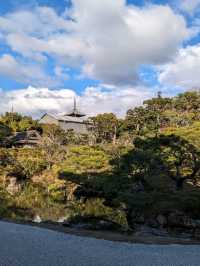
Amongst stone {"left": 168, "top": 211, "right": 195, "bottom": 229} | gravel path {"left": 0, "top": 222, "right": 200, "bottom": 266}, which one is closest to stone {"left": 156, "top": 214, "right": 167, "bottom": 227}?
stone {"left": 168, "top": 211, "right": 195, "bottom": 229}

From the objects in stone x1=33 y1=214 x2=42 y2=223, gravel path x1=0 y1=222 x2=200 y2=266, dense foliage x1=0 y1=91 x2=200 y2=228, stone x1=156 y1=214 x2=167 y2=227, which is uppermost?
dense foliage x1=0 y1=91 x2=200 y2=228

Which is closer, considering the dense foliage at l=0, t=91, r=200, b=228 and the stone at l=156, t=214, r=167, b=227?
the dense foliage at l=0, t=91, r=200, b=228

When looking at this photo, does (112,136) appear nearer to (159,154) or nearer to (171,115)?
(171,115)

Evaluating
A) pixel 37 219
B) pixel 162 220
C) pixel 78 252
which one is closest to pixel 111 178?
pixel 162 220

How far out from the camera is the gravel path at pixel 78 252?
420cm

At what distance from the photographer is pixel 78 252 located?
15.5 feet

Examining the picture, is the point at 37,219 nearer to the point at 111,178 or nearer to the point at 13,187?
the point at 111,178

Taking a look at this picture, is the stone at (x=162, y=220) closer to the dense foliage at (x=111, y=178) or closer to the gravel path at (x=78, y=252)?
the dense foliage at (x=111, y=178)

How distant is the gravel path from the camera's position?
4.20 m

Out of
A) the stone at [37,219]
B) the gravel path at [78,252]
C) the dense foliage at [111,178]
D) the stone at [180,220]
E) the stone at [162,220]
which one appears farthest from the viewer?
the stone at [37,219]

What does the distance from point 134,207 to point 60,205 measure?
14.9 ft

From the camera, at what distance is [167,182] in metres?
8.45

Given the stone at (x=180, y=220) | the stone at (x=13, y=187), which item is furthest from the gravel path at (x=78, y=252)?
the stone at (x=13, y=187)

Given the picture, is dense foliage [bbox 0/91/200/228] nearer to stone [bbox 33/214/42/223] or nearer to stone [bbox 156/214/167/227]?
stone [bbox 33/214/42/223]
